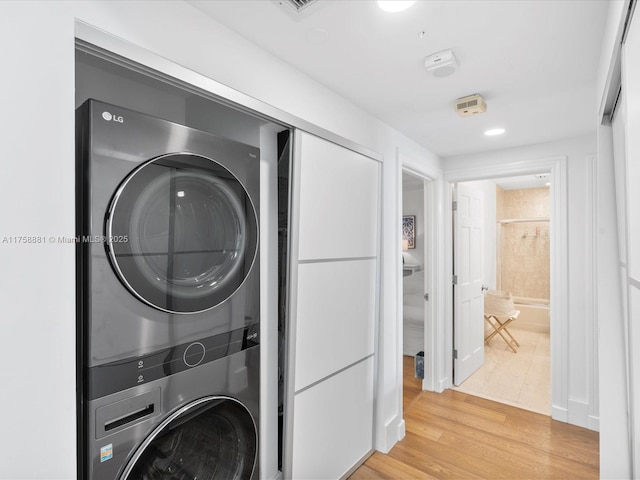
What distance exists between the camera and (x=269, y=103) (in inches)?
62.9

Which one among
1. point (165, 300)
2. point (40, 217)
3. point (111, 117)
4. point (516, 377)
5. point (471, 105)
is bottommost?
point (516, 377)

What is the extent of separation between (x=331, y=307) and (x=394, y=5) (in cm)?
144

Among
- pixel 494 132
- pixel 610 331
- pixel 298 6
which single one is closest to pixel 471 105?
pixel 494 132

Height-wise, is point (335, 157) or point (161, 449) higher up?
point (335, 157)

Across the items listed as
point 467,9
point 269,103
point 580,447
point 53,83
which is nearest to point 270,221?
point 269,103

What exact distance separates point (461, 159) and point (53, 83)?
3329mm

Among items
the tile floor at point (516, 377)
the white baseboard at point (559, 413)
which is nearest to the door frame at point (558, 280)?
the white baseboard at point (559, 413)

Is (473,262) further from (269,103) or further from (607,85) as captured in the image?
(269,103)

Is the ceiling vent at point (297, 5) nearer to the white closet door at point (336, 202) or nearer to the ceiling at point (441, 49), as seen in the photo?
the ceiling at point (441, 49)

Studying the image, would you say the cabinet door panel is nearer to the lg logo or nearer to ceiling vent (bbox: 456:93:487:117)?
the lg logo

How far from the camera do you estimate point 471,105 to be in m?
2.07

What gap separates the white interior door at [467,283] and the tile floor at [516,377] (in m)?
0.15

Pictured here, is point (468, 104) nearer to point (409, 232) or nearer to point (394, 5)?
point (394, 5)

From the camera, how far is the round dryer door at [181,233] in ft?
3.60
